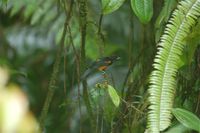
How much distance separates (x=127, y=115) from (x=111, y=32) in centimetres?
156

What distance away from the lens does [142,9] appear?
0.90 metres

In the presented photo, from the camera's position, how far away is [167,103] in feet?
2.68

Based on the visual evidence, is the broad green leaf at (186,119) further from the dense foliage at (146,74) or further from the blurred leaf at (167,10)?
the blurred leaf at (167,10)

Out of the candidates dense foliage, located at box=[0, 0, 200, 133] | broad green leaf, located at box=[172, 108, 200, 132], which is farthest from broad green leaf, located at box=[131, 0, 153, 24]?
broad green leaf, located at box=[172, 108, 200, 132]

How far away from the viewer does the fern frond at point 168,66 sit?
81cm

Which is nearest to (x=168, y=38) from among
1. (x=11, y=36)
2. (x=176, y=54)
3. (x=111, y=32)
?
(x=176, y=54)

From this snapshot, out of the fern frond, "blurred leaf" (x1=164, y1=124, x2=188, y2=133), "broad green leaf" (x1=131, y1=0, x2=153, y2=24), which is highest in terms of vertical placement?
"broad green leaf" (x1=131, y1=0, x2=153, y2=24)

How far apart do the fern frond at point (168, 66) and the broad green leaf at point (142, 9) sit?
0.20 feet

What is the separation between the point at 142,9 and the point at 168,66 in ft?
0.41

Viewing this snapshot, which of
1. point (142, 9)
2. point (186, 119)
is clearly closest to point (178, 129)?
point (186, 119)

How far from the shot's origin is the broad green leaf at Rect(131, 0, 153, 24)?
35.2 inches

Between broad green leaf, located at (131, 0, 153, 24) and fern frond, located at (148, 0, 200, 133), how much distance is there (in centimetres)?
6

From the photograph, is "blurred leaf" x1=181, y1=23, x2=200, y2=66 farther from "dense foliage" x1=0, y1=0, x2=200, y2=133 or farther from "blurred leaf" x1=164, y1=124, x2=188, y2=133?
"blurred leaf" x1=164, y1=124, x2=188, y2=133

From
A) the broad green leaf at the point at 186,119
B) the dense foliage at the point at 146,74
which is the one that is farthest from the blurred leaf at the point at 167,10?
the broad green leaf at the point at 186,119
